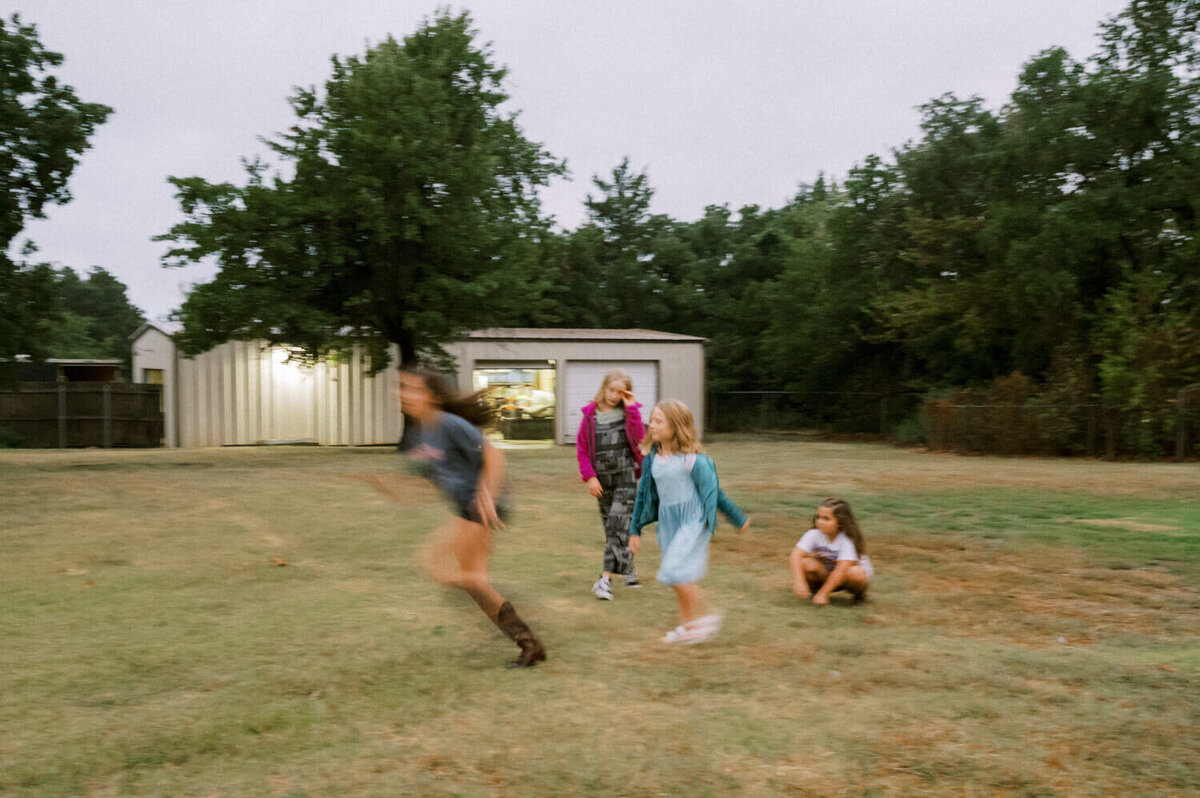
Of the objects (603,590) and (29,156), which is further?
(29,156)

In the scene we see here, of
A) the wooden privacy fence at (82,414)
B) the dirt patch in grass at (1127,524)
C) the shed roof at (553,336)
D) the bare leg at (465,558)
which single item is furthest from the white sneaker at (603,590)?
the wooden privacy fence at (82,414)

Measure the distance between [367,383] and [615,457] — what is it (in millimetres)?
21409

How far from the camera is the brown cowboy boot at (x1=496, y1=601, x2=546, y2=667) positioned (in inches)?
214

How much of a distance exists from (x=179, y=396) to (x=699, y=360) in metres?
15.0

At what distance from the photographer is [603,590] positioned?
7305 millimetres

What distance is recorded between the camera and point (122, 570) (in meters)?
8.38

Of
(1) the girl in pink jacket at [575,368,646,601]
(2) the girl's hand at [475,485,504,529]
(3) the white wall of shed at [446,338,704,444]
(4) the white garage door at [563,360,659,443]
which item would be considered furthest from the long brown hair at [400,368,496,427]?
(4) the white garage door at [563,360,659,443]

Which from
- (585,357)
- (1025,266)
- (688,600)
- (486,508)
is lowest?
(688,600)

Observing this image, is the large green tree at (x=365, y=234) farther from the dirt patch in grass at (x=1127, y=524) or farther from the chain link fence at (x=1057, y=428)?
the dirt patch in grass at (x=1127, y=524)

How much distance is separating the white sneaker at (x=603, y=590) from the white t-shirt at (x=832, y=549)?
1.48 metres

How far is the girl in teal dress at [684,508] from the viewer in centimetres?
590

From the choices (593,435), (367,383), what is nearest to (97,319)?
(367,383)

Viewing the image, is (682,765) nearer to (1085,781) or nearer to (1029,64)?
(1085,781)

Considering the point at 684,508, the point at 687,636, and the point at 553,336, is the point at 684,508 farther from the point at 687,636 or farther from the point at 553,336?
the point at 553,336
